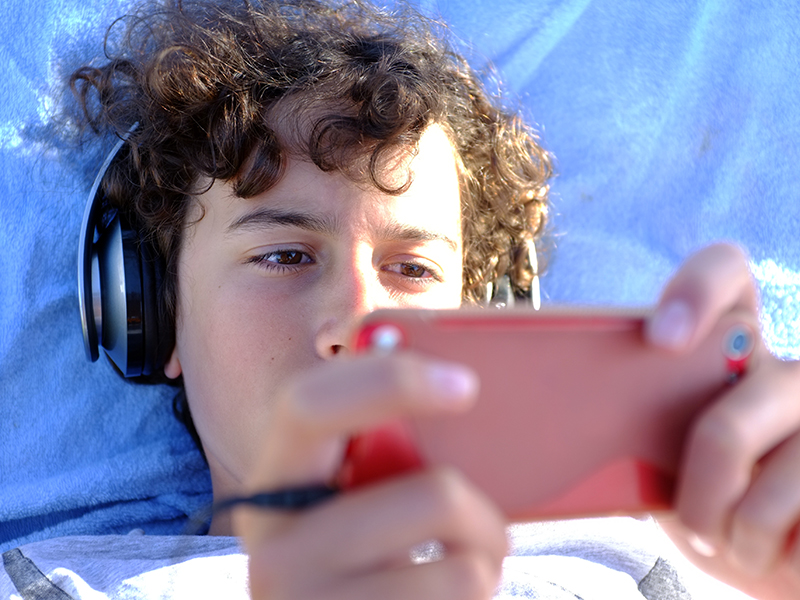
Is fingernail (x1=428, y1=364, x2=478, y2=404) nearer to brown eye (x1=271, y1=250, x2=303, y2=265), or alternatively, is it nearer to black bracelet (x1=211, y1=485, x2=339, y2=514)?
black bracelet (x1=211, y1=485, x2=339, y2=514)

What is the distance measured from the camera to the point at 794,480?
0.61 m

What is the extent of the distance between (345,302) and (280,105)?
1.21 feet

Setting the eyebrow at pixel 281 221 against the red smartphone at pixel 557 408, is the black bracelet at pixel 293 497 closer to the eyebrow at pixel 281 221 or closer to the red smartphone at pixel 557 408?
the red smartphone at pixel 557 408

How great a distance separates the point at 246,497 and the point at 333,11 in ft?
3.62

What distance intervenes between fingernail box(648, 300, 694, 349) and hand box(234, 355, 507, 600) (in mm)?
156

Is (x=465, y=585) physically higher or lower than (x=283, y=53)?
lower

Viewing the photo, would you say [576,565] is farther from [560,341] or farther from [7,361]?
[7,361]

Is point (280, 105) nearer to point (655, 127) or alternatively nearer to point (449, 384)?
point (449, 384)

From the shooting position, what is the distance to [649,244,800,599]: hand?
23.0 inches

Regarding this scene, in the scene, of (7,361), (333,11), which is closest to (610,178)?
(333,11)

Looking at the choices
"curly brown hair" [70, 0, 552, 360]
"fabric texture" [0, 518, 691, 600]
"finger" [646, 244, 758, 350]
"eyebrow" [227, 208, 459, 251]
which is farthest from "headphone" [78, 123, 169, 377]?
"finger" [646, 244, 758, 350]

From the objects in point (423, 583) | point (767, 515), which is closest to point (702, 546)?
point (767, 515)

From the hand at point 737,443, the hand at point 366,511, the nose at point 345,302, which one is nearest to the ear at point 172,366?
the nose at point 345,302

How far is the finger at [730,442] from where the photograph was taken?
1.93 ft
